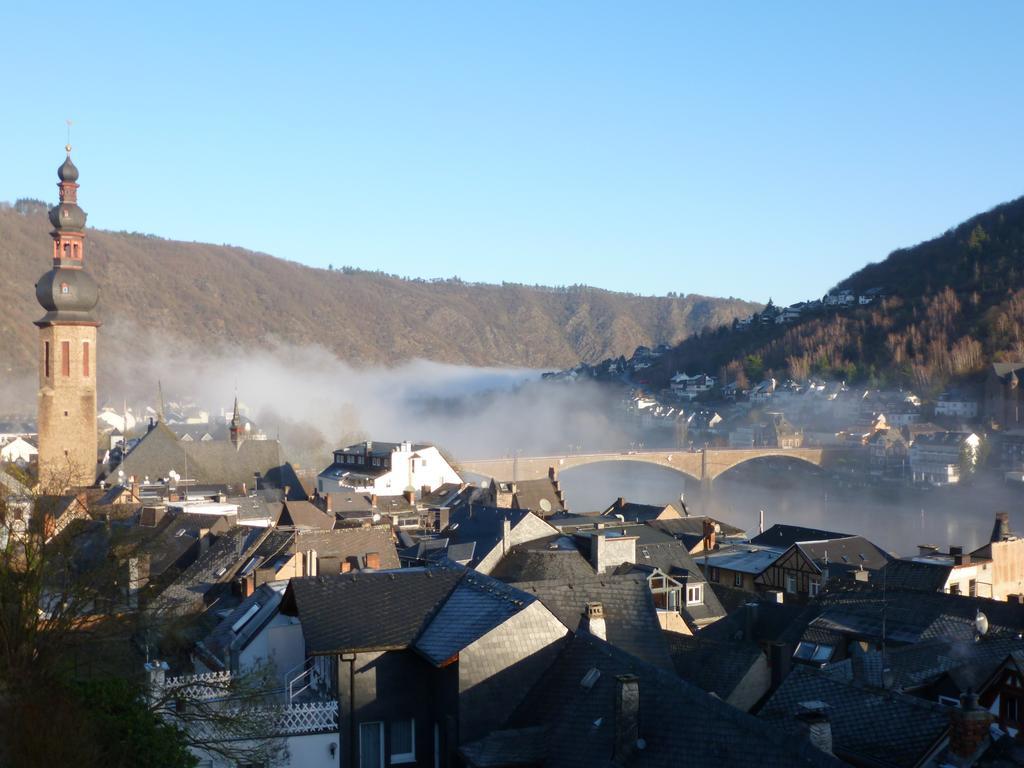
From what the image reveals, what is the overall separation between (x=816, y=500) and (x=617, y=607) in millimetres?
75704

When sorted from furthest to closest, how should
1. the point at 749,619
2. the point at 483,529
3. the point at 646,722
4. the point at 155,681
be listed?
the point at 483,529, the point at 749,619, the point at 155,681, the point at 646,722

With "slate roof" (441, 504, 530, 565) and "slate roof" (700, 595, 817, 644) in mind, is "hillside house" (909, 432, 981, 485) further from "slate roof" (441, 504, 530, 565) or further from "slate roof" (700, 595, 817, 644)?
"slate roof" (700, 595, 817, 644)

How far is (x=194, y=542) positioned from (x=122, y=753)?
1924 cm

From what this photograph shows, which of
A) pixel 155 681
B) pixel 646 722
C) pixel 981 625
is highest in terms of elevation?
pixel 646 722

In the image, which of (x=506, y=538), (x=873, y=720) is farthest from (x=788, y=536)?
(x=873, y=720)

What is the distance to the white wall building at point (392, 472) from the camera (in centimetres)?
5991

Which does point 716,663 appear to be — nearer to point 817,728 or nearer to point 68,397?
point 817,728

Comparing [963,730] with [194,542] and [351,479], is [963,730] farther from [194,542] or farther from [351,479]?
[351,479]

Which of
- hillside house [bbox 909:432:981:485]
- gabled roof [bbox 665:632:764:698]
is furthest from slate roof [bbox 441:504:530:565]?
hillside house [bbox 909:432:981:485]

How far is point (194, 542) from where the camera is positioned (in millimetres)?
29406

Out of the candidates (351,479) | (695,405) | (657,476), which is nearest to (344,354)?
(695,405)

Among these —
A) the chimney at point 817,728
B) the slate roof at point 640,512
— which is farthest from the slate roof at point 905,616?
the slate roof at point 640,512

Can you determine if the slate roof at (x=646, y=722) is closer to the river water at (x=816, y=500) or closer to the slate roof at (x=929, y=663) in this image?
the slate roof at (x=929, y=663)

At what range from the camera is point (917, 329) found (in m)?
146
